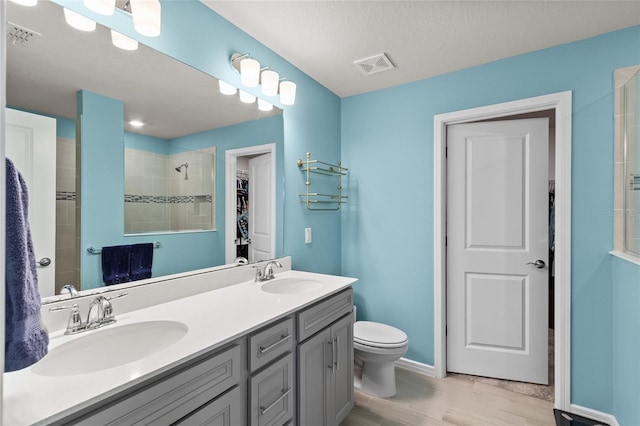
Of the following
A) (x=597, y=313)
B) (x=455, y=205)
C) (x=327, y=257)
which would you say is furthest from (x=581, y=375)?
(x=327, y=257)

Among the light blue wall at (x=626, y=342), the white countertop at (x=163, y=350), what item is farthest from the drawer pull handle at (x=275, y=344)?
the light blue wall at (x=626, y=342)

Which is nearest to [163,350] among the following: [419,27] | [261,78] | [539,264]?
[261,78]

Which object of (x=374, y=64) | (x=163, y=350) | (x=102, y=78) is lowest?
(x=163, y=350)

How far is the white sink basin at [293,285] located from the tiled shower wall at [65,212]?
97 cm

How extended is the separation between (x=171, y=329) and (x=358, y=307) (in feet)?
6.18

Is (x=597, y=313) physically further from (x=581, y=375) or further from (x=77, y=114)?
(x=77, y=114)

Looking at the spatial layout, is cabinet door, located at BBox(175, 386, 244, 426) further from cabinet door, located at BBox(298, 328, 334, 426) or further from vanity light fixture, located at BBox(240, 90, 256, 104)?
vanity light fixture, located at BBox(240, 90, 256, 104)

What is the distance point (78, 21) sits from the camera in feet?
3.83

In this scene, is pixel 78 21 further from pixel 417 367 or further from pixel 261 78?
pixel 417 367

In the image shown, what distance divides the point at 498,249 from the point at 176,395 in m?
2.32

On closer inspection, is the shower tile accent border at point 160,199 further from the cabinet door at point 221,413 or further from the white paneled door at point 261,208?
the cabinet door at point 221,413

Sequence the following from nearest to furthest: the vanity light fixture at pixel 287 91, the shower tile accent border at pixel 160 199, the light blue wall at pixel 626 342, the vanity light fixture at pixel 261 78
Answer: the shower tile accent border at pixel 160 199
the light blue wall at pixel 626 342
the vanity light fixture at pixel 261 78
the vanity light fixture at pixel 287 91

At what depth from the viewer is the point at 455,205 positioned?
95.5 inches

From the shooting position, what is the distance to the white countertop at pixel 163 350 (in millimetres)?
685
